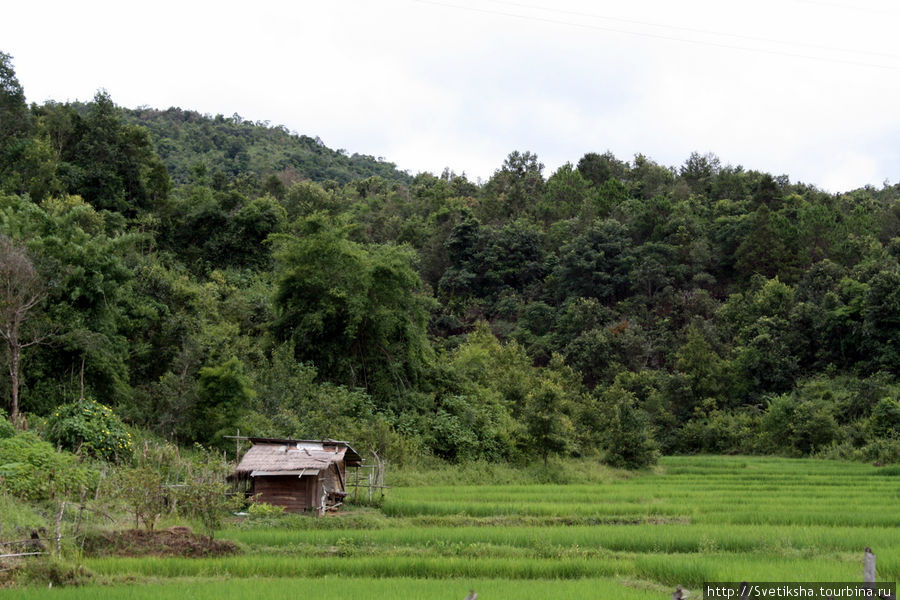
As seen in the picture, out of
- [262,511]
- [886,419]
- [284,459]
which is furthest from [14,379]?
[886,419]

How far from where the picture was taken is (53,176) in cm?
3269

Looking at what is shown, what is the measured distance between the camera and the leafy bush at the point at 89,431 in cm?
1827

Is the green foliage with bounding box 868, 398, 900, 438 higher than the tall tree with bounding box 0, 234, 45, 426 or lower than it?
lower

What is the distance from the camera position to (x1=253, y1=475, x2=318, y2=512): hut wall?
18.6 metres

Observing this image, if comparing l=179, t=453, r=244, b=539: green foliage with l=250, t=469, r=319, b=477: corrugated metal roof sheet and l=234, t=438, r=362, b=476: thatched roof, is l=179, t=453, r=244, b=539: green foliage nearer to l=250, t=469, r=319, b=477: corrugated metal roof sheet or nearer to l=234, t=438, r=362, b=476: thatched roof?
l=250, t=469, r=319, b=477: corrugated metal roof sheet

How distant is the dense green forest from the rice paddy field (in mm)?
6764

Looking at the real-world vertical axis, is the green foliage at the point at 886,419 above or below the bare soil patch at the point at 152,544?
above

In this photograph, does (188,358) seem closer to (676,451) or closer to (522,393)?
(522,393)

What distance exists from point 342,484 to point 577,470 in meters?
10.3

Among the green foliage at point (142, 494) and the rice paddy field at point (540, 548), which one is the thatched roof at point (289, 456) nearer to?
the rice paddy field at point (540, 548)

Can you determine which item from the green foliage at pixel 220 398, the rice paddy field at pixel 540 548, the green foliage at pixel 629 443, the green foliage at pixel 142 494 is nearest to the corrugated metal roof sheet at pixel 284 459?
the rice paddy field at pixel 540 548

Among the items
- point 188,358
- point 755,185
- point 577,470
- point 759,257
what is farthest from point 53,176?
point 755,185

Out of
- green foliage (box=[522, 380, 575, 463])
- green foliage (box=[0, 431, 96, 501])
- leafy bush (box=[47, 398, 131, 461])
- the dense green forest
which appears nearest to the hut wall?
leafy bush (box=[47, 398, 131, 461])

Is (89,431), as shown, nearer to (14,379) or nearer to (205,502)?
(14,379)
